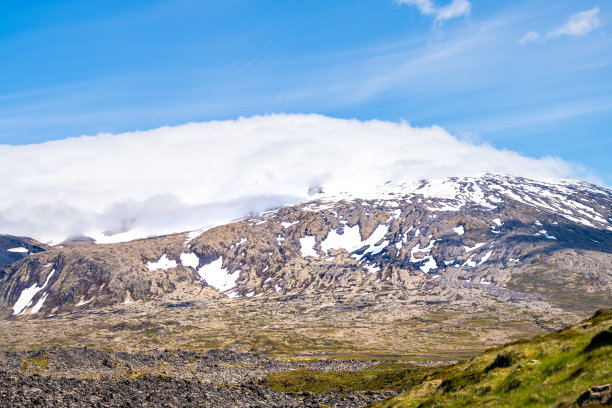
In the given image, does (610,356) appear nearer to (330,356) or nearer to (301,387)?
(301,387)

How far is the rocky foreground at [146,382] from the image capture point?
91.1 meters

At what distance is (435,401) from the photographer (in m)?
40.6

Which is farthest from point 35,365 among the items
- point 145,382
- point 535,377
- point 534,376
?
point 535,377

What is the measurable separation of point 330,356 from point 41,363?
11143 cm

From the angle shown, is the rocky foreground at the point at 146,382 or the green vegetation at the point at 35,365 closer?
the rocky foreground at the point at 146,382

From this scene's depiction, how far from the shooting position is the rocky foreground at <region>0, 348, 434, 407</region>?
91.1 meters

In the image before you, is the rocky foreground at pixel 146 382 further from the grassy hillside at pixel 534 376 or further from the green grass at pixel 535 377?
the green grass at pixel 535 377

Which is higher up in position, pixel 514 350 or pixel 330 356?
pixel 514 350

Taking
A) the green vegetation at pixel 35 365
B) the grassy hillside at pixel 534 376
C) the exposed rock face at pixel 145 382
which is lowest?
the exposed rock face at pixel 145 382

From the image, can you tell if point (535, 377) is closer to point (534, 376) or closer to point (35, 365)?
point (534, 376)

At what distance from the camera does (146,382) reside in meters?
114

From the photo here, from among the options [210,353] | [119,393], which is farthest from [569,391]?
[210,353]

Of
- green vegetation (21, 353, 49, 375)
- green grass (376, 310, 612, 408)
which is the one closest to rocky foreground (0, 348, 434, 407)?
green vegetation (21, 353, 49, 375)

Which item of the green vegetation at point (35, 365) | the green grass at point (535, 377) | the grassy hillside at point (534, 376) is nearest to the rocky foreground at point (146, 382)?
the green vegetation at point (35, 365)
